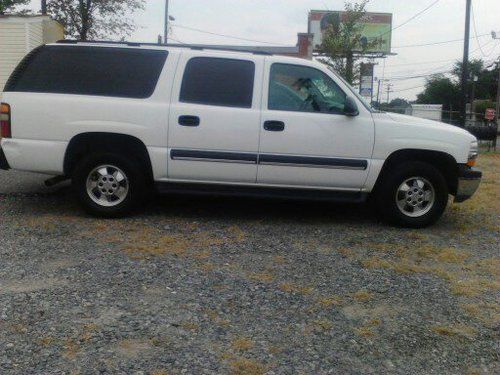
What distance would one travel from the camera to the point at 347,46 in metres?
20.6

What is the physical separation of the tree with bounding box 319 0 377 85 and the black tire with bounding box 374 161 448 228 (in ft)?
46.3

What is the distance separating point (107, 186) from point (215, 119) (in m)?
1.40

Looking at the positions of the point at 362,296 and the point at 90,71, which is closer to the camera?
the point at 362,296

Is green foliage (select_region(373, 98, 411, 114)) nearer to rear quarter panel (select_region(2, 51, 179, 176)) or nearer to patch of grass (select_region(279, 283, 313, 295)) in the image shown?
rear quarter panel (select_region(2, 51, 179, 176))

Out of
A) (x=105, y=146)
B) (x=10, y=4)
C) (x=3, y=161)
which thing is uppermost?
(x=10, y=4)

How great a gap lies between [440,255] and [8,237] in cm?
414

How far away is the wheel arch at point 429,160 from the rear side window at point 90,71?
106 inches

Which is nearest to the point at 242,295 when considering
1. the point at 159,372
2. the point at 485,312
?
the point at 159,372

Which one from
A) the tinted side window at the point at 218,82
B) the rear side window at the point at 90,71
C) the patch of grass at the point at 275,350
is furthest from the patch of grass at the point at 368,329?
the rear side window at the point at 90,71

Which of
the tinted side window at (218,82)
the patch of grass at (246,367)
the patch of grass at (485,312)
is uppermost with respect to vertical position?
the tinted side window at (218,82)

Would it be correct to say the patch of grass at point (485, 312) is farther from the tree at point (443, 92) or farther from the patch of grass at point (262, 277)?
the tree at point (443, 92)

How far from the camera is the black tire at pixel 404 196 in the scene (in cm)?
635

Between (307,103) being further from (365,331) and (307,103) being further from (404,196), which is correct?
(365,331)

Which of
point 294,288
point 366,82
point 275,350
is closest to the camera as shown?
point 275,350
